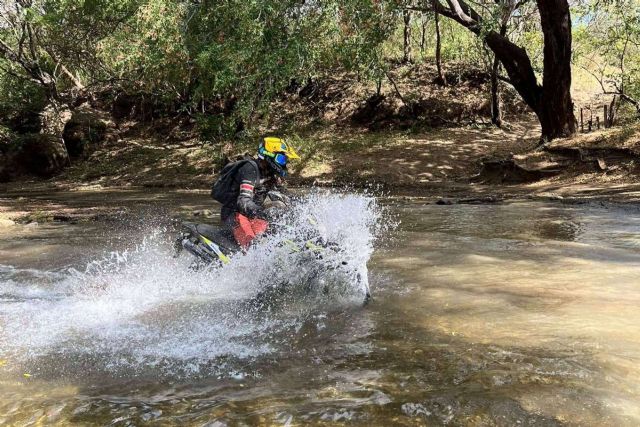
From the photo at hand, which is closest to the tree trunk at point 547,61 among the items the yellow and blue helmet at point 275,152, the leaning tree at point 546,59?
the leaning tree at point 546,59

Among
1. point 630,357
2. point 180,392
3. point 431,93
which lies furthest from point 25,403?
point 431,93

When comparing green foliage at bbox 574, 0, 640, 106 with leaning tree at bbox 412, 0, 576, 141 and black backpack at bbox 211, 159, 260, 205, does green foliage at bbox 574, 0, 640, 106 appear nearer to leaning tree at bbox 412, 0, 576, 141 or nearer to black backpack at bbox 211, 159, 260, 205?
leaning tree at bbox 412, 0, 576, 141

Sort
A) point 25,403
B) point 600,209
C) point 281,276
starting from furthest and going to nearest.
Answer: point 600,209
point 281,276
point 25,403

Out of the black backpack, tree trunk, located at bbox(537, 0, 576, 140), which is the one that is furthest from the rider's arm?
tree trunk, located at bbox(537, 0, 576, 140)

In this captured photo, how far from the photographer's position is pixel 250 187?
19.6 ft

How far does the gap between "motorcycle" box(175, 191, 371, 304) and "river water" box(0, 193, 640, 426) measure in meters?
0.18

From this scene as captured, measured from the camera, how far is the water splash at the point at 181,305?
4.42 meters

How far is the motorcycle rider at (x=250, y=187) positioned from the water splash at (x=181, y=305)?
260 mm

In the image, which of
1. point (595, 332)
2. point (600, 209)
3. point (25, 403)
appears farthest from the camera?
point (600, 209)

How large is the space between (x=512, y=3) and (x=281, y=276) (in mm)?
14732

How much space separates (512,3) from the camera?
17.3 m

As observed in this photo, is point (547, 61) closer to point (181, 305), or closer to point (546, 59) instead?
point (546, 59)

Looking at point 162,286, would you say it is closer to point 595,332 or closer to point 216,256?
point 216,256

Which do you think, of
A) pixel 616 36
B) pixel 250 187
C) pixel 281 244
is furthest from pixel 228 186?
pixel 616 36
